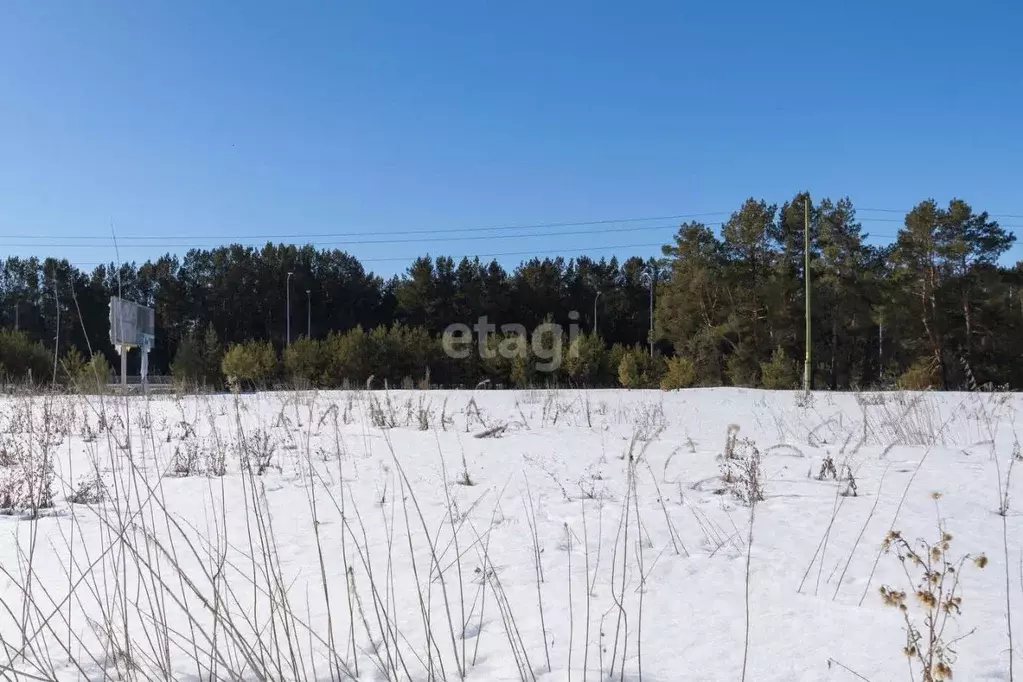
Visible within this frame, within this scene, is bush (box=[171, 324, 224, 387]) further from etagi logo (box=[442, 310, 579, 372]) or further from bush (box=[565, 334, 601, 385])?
bush (box=[565, 334, 601, 385])

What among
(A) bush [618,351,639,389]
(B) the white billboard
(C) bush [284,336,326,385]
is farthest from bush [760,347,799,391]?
(B) the white billboard

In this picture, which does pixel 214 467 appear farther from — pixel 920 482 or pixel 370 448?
pixel 920 482

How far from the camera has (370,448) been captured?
214 inches

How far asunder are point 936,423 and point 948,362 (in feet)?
68.3

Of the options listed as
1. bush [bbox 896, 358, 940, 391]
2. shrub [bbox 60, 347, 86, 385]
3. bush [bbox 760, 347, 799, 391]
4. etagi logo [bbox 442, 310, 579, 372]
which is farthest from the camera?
etagi logo [bbox 442, 310, 579, 372]

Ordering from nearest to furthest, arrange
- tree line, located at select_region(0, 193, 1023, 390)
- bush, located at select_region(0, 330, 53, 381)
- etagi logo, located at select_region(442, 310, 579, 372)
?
bush, located at select_region(0, 330, 53, 381)
tree line, located at select_region(0, 193, 1023, 390)
etagi logo, located at select_region(442, 310, 579, 372)

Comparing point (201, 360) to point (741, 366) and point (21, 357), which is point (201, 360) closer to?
point (21, 357)

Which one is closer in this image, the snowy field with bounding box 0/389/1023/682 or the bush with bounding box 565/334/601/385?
the snowy field with bounding box 0/389/1023/682

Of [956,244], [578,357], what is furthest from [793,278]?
[578,357]

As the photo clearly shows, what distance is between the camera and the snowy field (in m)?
1.73

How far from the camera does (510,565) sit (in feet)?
8.20

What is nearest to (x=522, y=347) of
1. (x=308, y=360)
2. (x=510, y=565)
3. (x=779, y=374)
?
(x=308, y=360)

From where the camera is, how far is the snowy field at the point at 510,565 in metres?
1.73

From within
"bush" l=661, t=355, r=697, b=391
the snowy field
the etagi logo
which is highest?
the etagi logo
